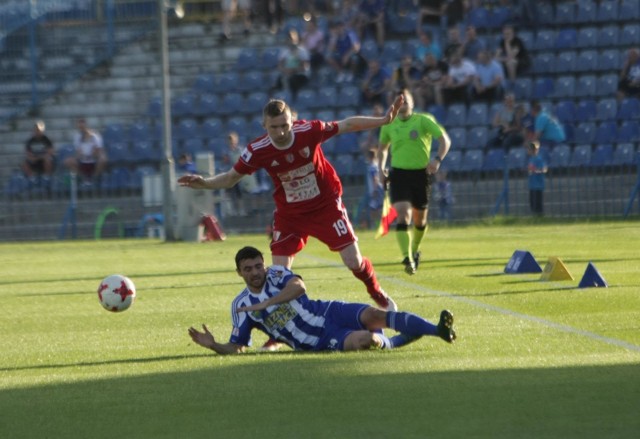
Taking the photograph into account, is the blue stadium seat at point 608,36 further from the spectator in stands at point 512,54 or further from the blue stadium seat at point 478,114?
the blue stadium seat at point 478,114

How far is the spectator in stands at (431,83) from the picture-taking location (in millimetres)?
32844

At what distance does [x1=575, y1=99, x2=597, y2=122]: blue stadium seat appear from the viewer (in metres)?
32.5

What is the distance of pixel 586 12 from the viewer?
34.7 metres

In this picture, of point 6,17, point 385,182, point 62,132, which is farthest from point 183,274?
point 6,17

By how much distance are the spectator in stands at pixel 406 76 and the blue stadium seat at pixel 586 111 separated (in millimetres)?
3777

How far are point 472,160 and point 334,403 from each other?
2445 cm

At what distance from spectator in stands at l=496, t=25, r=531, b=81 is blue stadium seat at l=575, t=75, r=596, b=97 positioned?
1318 mm

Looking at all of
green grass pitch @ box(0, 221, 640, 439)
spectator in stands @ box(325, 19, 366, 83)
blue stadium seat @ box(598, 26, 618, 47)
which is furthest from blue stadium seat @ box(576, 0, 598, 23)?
green grass pitch @ box(0, 221, 640, 439)

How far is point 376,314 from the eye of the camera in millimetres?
9820

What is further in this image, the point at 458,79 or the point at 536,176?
the point at 458,79

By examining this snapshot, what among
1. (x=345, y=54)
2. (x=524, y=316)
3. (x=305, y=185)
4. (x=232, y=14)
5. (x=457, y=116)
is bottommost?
(x=524, y=316)

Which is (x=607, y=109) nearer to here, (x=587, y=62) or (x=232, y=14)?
(x=587, y=62)

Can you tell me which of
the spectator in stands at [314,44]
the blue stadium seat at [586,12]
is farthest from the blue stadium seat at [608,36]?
the spectator in stands at [314,44]

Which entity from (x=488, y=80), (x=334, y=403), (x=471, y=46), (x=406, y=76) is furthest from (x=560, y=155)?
(x=334, y=403)
